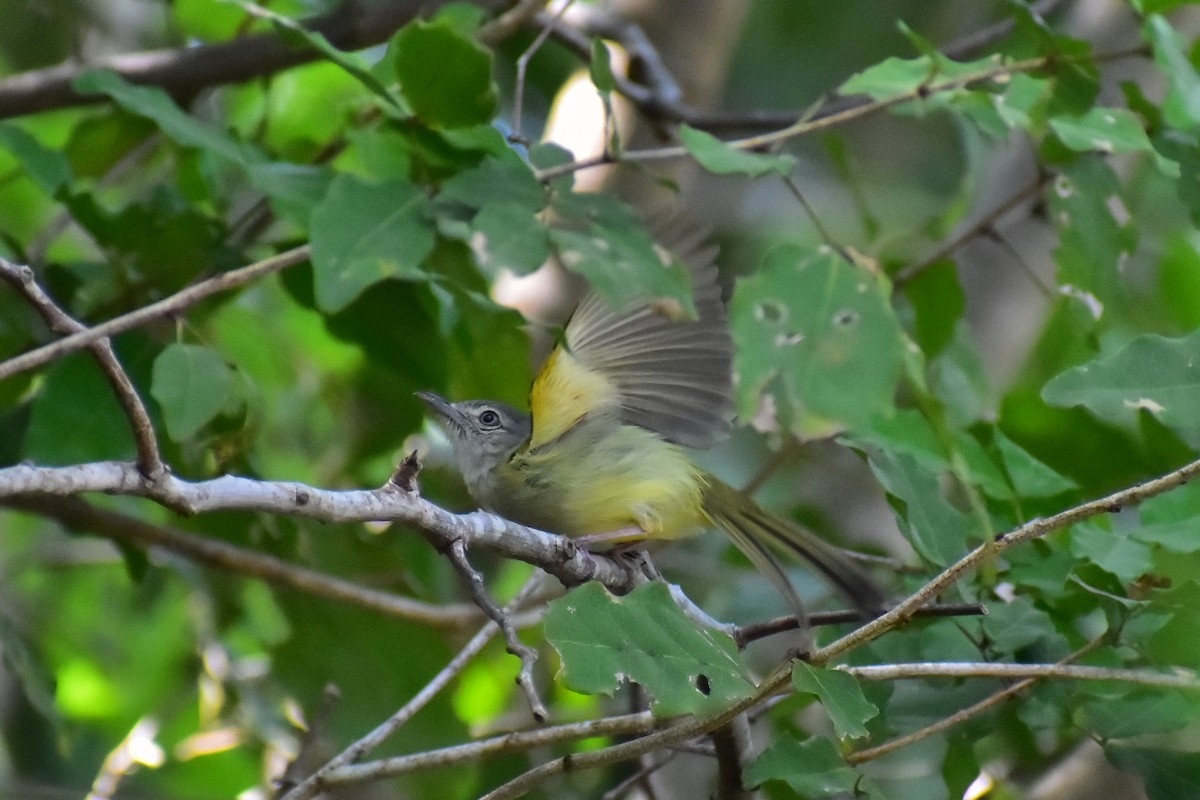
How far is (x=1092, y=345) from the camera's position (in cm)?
283

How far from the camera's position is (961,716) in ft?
7.42

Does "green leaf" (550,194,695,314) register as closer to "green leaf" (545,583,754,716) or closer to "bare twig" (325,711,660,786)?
"green leaf" (545,583,754,716)

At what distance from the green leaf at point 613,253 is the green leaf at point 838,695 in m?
0.63

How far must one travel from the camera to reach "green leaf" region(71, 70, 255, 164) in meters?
2.63

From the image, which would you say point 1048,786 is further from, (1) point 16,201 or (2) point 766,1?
(2) point 766,1

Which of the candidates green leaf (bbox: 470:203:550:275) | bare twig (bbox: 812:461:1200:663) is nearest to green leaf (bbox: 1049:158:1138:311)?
bare twig (bbox: 812:461:1200:663)

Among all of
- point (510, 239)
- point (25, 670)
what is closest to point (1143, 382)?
point (510, 239)

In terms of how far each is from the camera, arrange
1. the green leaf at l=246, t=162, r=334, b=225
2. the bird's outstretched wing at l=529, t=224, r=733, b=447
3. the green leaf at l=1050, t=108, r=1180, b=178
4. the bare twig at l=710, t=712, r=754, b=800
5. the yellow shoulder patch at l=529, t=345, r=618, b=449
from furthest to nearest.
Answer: the yellow shoulder patch at l=529, t=345, r=618, b=449 → the bird's outstretched wing at l=529, t=224, r=733, b=447 → the green leaf at l=246, t=162, r=334, b=225 → the green leaf at l=1050, t=108, r=1180, b=178 → the bare twig at l=710, t=712, r=754, b=800

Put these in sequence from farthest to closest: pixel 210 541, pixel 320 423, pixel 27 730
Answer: pixel 320 423, pixel 27 730, pixel 210 541

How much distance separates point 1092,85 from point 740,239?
13.0ft

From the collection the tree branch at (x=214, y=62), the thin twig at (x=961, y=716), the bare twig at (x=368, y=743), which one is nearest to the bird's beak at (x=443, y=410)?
the bare twig at (x=368, y=743)

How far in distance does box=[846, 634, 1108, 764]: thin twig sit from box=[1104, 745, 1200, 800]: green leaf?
181 mm

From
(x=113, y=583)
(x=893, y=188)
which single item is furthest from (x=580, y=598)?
(x=893, y=188)

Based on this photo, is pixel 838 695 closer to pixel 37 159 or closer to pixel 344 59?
pixel 344 59
